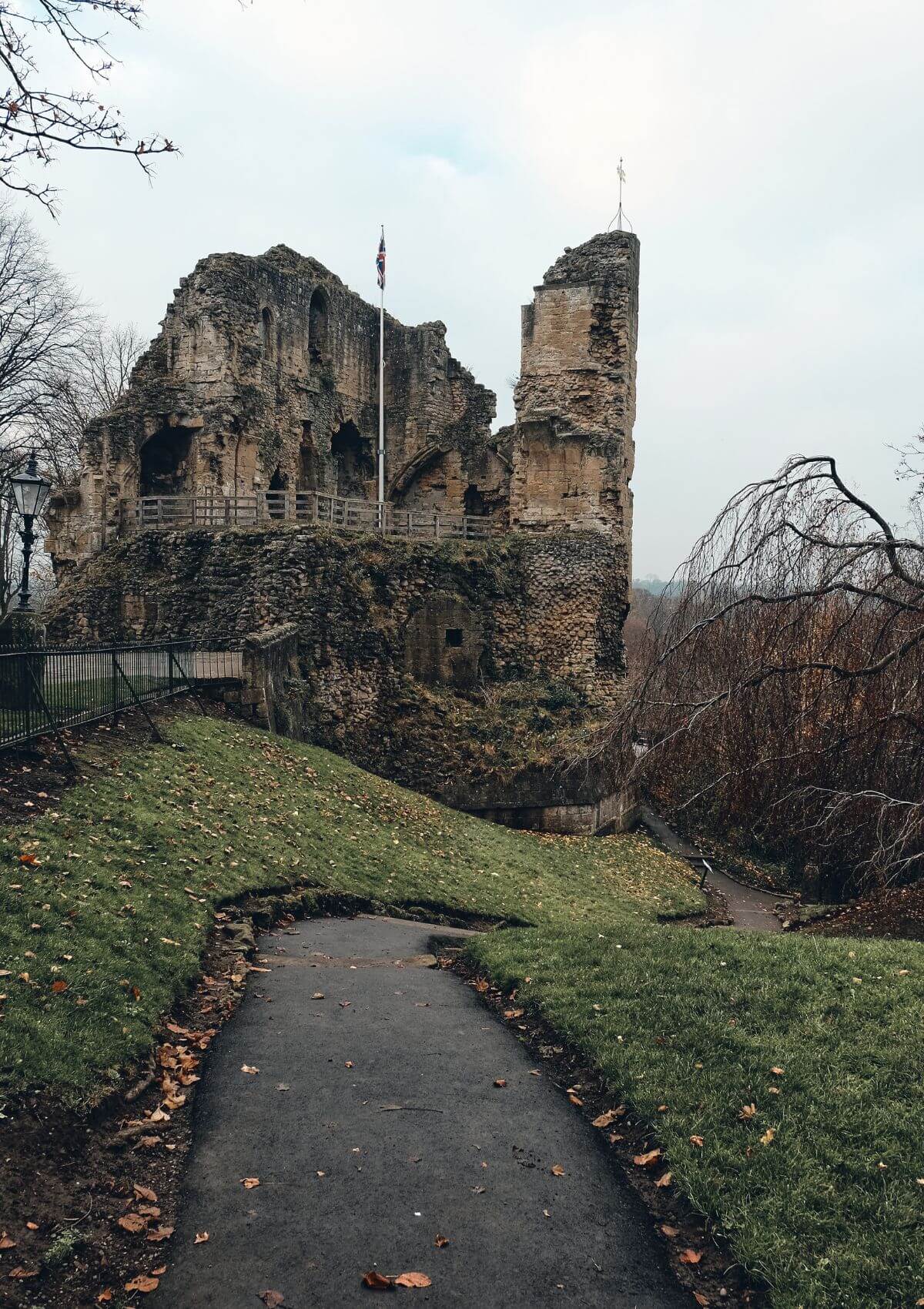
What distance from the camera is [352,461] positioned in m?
36.2

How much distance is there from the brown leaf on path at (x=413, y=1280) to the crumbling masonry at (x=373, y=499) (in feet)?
56.6

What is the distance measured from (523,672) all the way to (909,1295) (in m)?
23.7

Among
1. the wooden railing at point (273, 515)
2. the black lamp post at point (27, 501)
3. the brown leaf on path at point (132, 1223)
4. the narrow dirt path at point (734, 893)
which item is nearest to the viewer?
the brown leaf on path at point (132, 1223)

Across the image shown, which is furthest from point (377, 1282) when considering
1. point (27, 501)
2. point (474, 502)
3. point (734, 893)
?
point (474, 502)

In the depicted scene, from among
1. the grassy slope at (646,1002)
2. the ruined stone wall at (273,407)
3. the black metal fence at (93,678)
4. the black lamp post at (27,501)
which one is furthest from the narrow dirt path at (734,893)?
the ruined stone wall at (273,407)

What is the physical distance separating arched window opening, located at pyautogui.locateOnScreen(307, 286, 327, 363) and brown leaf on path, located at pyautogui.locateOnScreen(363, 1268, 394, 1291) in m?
31.9

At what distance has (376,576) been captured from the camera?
24984 millimetres

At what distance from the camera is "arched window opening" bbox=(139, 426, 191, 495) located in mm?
29734

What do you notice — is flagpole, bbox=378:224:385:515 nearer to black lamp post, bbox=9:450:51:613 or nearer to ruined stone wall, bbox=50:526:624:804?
ruined stone wall, bbox=50:526:624:804

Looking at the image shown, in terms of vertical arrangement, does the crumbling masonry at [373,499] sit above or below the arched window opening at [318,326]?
below

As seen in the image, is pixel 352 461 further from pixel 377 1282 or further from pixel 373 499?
pixel 377 1282

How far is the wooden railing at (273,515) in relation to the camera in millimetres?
25016

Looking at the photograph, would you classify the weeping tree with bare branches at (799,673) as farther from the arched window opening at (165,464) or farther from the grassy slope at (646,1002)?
the arched window opening at (165,464)

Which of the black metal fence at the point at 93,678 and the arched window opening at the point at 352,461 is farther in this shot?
the arched window opening at the point at 352,461
